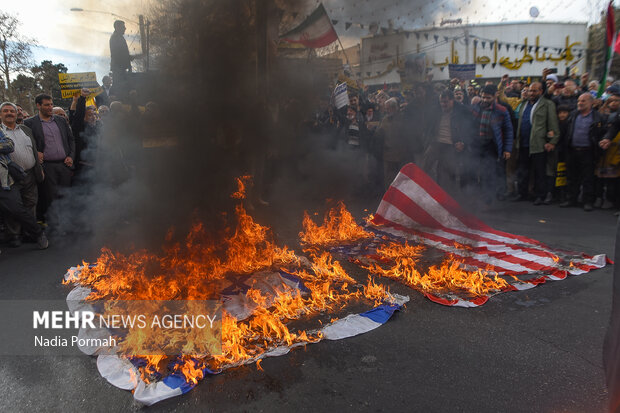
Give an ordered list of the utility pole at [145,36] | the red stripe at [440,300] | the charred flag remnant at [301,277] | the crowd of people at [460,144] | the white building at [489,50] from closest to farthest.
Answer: the charred flag remnant at [301,277] < the red stripe at [440,300] < the utility pole at [145,36] < the crowd of people at [460,144] < the white building at [489,50]

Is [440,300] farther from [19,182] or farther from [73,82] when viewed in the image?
[73,82]

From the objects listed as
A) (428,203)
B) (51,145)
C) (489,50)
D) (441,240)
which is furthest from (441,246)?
(489,50)

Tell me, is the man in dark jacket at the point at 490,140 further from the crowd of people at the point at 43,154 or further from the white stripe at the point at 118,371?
the white stripe at the point at 118,371

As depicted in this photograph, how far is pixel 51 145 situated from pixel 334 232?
5113 mm

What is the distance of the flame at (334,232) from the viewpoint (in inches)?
231

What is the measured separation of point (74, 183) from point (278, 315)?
583cm

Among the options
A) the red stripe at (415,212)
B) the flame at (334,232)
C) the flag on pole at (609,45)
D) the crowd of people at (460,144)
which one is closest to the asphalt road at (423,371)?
the red stripe at (415,212)

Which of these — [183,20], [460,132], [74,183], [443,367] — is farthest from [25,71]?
[443,367]

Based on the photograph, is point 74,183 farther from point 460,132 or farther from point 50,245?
point 460,132

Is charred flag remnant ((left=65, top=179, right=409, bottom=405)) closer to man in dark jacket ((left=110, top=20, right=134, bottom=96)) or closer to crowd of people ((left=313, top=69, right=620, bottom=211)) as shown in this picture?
man in dark jacket ((left=110, top=20, right=134, bottom=96))

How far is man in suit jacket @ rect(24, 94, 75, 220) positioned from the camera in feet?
21.6

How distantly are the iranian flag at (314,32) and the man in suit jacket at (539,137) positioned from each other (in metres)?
4.53

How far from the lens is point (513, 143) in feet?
27.5

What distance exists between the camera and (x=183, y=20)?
5.11 meters
